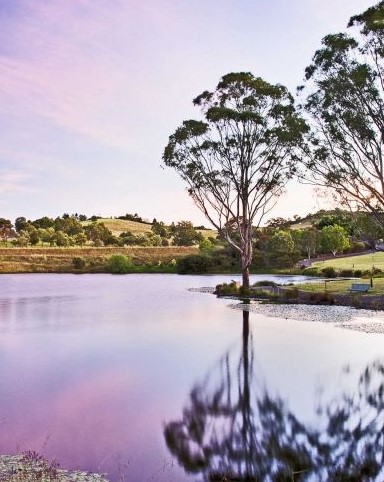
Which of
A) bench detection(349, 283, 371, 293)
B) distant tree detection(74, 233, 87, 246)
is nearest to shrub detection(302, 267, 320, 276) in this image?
bench detection(349, 283, 371, 293)

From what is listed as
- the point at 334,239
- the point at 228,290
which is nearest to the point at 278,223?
the point at 334,239

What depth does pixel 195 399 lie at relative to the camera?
12633mm

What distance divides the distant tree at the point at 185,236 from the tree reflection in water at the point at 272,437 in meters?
90.1

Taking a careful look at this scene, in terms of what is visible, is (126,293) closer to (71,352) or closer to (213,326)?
(213,326)

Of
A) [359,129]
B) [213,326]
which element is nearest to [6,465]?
[213,326]

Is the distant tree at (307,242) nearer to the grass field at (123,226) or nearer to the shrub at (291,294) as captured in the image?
the shrub at (291,294)

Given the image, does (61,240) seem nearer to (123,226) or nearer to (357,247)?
(123,226)

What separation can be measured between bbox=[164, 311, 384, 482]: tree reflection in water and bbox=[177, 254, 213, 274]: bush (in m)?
55.9

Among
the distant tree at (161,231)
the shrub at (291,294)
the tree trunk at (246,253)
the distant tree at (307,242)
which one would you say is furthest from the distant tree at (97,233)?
the shrub at (291,294)

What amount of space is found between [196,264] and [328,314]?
4324 cm

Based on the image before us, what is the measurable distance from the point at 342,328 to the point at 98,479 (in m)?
16.4

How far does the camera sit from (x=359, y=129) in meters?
22.6

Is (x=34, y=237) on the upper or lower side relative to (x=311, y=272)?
upper

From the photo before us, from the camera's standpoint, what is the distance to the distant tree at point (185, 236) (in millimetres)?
104000
